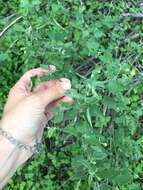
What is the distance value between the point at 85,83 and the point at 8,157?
61 cm

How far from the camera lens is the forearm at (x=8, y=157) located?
192 cm

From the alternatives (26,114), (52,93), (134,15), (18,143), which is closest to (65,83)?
(52,93)

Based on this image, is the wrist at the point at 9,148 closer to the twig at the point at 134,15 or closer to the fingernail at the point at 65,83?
the fingernail at the point at 65,83

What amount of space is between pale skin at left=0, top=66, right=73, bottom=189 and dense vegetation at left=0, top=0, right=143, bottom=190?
0.08 meters

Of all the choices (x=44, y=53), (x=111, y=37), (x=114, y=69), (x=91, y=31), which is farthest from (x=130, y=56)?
(x=114, y=69)

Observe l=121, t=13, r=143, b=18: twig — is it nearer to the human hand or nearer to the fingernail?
the human hand

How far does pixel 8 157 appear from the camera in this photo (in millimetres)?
1956

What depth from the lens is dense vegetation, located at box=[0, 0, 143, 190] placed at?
1.48m

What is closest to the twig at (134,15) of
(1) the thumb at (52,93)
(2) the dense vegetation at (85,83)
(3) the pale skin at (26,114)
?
(2) the dense vegetation at (85,83)

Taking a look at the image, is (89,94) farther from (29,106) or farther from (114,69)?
(29,106)

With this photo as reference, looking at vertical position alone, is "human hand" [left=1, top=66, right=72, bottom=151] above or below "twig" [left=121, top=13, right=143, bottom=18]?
above

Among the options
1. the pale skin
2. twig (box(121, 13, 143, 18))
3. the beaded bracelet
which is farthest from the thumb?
twig (box(121, 13, 143, 18))

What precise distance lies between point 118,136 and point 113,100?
260 millimetres

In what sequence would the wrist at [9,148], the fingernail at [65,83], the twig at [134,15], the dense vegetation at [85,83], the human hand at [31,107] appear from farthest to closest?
the twig at [134,15] < the wrist at [9,148] < the human hand at [31,107] < the fingernail at [65,83] < the dense vegetation at [85,83]
